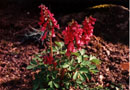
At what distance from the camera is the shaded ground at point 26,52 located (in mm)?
3035

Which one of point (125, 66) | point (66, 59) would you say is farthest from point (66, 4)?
point (66, 59)

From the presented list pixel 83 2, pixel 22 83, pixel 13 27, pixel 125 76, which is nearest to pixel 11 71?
pixel 22 83

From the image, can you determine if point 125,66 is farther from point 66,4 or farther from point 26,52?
point 66,4

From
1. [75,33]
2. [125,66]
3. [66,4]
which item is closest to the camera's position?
[75,33]

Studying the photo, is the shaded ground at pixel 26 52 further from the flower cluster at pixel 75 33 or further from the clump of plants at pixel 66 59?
the flower cluster at pixel 75 33

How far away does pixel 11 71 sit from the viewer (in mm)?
3100

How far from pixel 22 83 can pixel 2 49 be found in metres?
0.89

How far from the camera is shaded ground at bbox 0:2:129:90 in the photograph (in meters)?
3.04

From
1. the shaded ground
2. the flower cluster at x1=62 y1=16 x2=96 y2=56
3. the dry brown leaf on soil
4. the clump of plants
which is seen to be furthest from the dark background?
the flower cluster at x1=62 y1=16 x2=96 y2=56

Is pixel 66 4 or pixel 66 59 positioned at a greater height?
pixel 66 4

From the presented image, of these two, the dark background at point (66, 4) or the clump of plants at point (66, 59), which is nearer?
the clump of plants at point (66, 59)

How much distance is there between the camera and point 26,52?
3.45 meters

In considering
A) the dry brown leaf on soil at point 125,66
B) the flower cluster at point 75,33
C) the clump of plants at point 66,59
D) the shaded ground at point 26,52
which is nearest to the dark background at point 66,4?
the shaded ground at point 26,52

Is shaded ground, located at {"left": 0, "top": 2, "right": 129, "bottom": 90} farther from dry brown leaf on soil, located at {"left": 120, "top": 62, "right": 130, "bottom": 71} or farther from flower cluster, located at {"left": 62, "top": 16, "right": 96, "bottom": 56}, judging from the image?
flower cluster, located at {"left": 62, "top": 16, "right": 96, "bottom": 56}
